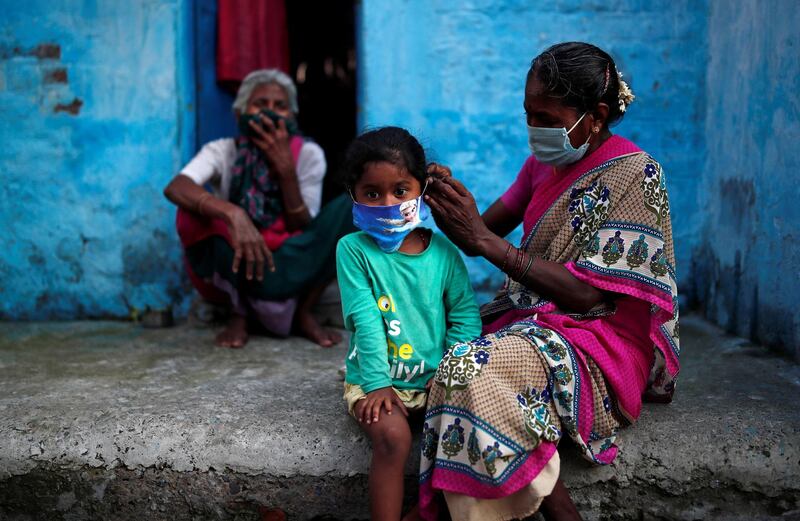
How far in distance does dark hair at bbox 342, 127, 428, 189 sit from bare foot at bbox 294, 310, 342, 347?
4.47ft

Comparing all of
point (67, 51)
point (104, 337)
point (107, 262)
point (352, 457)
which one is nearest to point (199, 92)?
point (67, 51)

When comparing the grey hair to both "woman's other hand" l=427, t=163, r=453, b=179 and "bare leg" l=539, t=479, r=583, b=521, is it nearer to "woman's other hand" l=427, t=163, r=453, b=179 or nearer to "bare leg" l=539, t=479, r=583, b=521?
"woman's other hand" l=427, t=163, r=453, b=179

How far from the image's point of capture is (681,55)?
3.67 m

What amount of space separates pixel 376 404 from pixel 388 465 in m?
0.16

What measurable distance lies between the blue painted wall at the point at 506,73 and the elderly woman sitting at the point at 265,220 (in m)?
0.56

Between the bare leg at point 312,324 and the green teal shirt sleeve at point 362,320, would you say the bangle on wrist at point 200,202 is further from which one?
the green teal shirt sleeve at point 362,320

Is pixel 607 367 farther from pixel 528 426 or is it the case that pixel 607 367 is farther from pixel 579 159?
pixel 579 159

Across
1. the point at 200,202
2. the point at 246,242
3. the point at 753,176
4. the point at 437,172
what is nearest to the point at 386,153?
the point at 437,172

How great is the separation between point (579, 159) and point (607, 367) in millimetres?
637

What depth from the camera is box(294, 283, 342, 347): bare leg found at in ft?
11.0

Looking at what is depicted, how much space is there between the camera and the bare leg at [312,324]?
11.0 ft

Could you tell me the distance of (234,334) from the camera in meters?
3.36

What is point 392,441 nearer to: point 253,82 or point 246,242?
point 246,242

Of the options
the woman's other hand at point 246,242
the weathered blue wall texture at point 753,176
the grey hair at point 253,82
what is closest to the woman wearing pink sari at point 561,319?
the weathered blue wall texture at point 753,176
